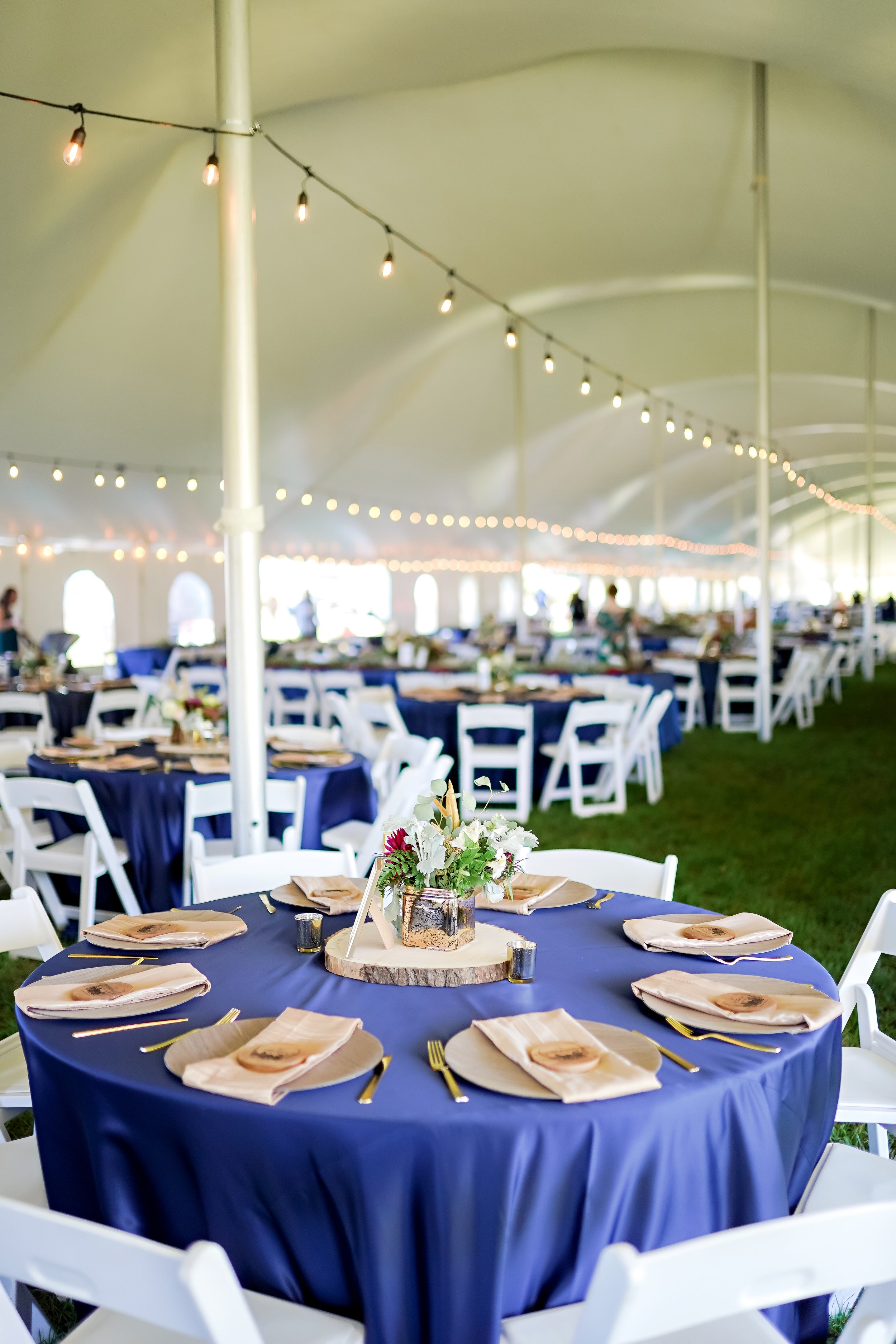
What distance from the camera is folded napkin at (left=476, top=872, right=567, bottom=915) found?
9.02 ft

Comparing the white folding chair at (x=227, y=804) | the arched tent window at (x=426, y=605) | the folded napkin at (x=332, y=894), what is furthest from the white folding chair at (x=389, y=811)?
the arched tent window at (x=426, y=605)

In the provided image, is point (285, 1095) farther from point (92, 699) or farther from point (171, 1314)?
point (92, 699)

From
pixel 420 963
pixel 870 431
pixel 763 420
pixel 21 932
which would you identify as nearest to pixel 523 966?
pixel 420 963

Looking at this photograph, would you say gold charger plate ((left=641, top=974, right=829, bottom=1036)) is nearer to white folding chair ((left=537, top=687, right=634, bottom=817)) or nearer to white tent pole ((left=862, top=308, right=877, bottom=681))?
white folding chair ((left=537, top=687, right=634, bottom=817))

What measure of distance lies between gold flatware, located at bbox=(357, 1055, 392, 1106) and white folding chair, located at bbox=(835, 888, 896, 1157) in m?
1.07

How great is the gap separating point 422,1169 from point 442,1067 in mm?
212

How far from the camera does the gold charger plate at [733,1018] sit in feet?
6.48

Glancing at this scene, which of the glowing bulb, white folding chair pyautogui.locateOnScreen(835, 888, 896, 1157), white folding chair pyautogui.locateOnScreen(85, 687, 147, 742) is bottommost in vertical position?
white folding chair pyautogui.locateOnScreen(835, 888, 896, 1157)

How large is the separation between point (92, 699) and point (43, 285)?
13.7 ft

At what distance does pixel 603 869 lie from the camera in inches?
129

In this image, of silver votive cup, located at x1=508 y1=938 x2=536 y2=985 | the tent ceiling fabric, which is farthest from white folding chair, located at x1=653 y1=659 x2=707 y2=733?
silver votive cup, located at x1=508 y1=938 x2=536 y2=985

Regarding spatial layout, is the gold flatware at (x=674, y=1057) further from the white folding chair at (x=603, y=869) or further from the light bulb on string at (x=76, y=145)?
the light bulb on string at (x=76, y=145)

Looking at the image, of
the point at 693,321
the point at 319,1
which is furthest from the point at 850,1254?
the point at 693,321

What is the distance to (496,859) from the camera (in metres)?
2.39
